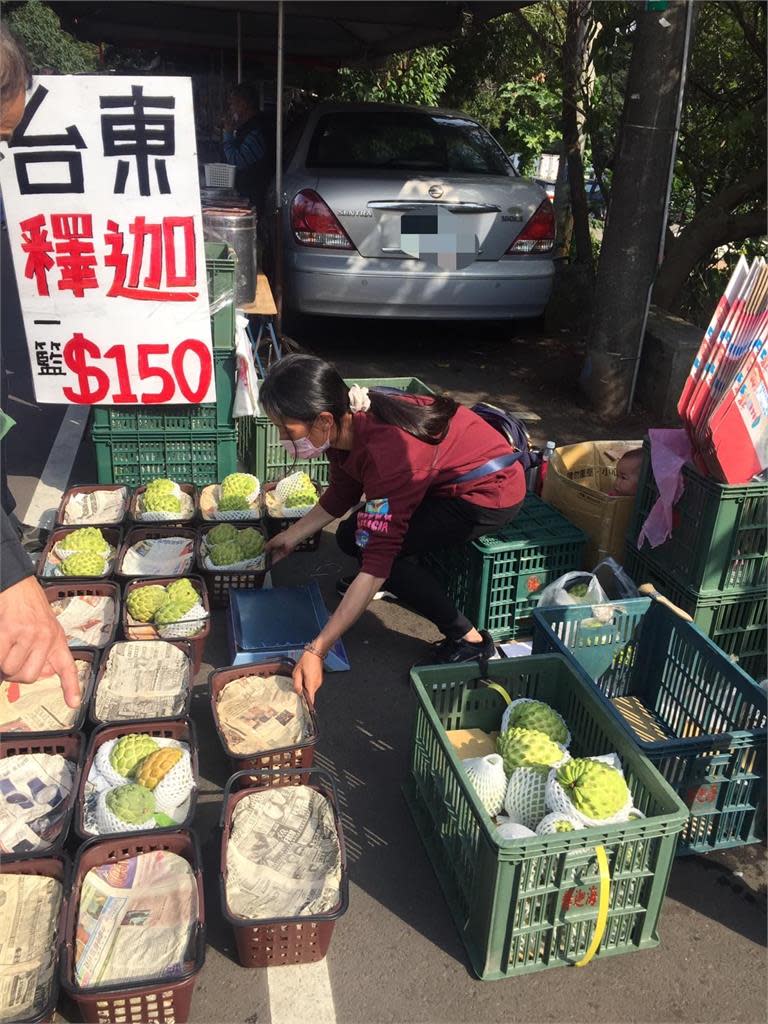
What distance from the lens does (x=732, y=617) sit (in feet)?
11.0

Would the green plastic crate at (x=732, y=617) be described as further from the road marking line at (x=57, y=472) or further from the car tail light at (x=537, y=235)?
the car tail light at (x=537, y=235)

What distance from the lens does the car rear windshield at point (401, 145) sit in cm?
667

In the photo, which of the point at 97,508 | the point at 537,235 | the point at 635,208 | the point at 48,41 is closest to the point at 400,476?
the point at 97,508

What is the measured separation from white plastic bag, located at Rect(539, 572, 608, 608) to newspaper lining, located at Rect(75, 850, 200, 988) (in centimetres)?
168

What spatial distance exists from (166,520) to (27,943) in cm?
218

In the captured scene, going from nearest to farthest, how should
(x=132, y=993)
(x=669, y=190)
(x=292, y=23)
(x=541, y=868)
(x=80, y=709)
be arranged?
(x=132, y=993)
(x=541, y=868)
(x=80, y=709)
(x=669, y=190)
(x=292, y=23)

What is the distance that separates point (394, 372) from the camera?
663cm

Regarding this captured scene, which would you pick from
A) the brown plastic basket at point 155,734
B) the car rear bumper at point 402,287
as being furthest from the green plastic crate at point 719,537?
the car rear bumper at point 402,287

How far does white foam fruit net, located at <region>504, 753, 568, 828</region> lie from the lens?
255 centimetres

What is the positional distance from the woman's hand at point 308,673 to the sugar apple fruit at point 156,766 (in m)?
0.43

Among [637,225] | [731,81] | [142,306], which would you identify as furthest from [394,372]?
[731,81]

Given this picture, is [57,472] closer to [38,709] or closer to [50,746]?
[38,709]

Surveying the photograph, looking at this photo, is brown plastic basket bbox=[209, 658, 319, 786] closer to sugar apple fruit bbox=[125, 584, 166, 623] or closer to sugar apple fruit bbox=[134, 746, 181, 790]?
sugar apple fruit bbox=[134, 746, 181, 790]

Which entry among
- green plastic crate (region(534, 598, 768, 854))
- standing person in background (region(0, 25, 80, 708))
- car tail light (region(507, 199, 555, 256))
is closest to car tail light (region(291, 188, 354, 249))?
car tail light (region(507, 199, 555, 256))
